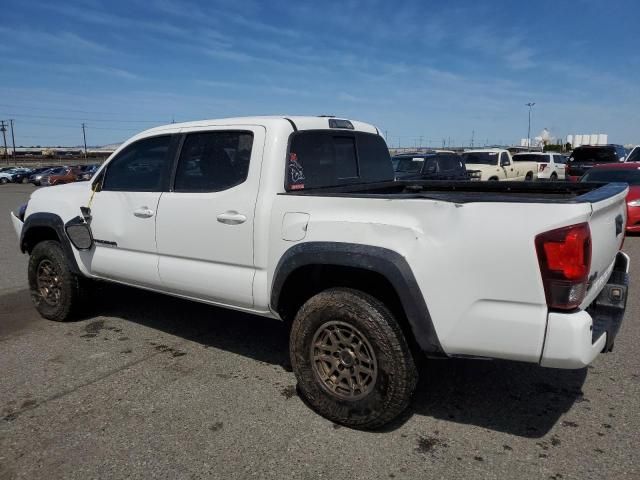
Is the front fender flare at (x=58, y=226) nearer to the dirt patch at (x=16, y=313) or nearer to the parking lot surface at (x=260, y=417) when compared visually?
the parking lot surface at (x=260, y=417)

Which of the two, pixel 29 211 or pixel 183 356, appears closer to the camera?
pixel 183 356

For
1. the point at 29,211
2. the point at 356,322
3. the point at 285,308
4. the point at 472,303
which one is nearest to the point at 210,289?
the point at 285,308

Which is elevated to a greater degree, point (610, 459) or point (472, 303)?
point (472, 303)

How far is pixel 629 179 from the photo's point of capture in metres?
11.6

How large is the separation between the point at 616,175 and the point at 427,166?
494cm

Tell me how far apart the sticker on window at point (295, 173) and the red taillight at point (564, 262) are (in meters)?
1.74

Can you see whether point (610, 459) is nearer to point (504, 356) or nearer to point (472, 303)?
point (504, 356)

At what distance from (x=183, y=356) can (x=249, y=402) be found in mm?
1068

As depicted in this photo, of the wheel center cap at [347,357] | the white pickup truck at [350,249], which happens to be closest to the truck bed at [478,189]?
the white pickup truck at [350,249]

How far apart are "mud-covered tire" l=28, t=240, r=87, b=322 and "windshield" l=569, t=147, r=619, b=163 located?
1860 centimetres

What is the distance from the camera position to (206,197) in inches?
154

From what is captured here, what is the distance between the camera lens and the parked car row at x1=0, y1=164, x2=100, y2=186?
3728cm

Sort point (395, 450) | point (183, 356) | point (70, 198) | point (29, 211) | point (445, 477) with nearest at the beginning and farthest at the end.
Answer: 1. point (445, 477)
2. point (395, 450)
3. point (183, 356)
4. point (70, 198)
5. point (29, 211)

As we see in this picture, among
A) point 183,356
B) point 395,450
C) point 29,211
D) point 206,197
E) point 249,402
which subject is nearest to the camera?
point 395,450
